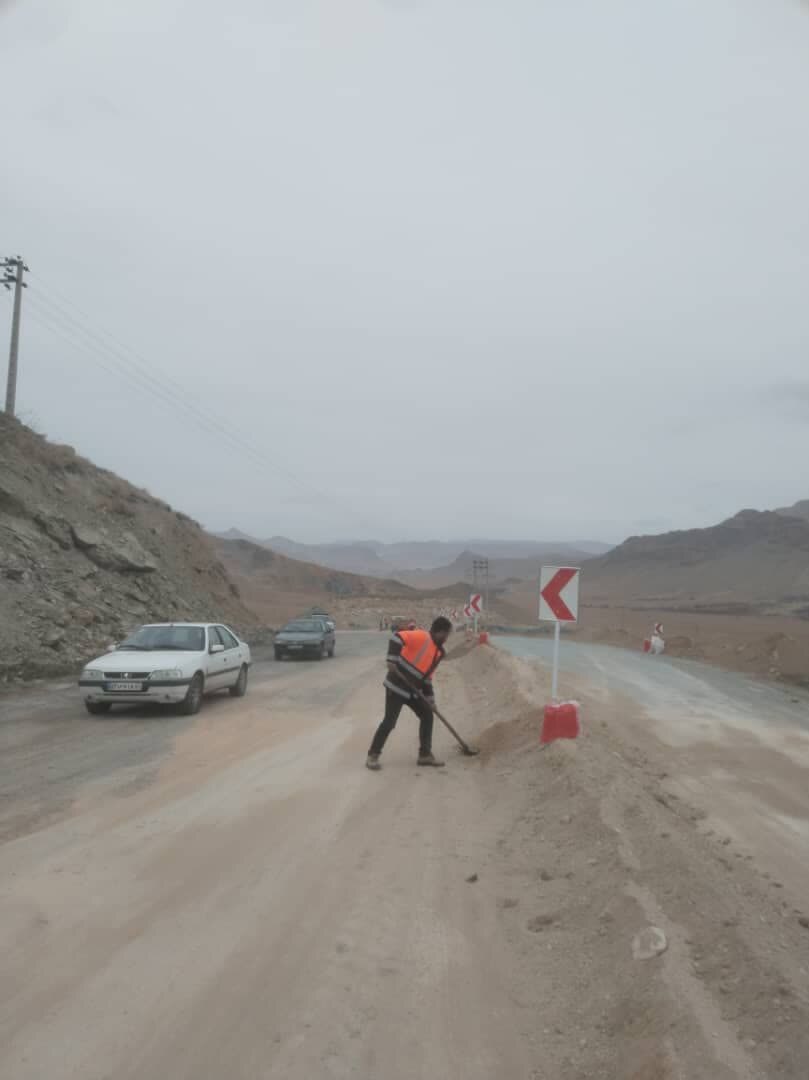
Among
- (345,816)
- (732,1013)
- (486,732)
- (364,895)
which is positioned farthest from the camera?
(486,732)

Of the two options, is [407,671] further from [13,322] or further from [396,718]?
[13,322]

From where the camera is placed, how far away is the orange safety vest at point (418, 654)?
8.95 meters

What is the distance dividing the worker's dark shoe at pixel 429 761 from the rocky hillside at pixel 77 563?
33.1 ft

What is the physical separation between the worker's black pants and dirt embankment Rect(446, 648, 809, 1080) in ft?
4.50

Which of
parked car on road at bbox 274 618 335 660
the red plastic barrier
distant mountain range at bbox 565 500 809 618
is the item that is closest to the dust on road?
the red plastic barrier

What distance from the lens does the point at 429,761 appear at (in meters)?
9.19

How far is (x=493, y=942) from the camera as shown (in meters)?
4.61

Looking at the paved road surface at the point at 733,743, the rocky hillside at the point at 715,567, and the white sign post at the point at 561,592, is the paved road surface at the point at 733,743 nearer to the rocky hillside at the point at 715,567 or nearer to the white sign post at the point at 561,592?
the white sign post at the point at 561,592

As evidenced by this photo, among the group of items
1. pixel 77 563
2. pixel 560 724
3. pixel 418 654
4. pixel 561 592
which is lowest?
pixel 560 724

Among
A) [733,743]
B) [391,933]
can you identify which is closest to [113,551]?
[733,743]

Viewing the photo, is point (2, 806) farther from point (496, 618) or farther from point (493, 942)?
point (496, 618)

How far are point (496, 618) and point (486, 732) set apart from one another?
193 feet

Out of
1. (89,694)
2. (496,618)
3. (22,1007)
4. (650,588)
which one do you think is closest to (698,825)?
(22,1007)

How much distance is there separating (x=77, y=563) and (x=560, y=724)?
59.7 feet
